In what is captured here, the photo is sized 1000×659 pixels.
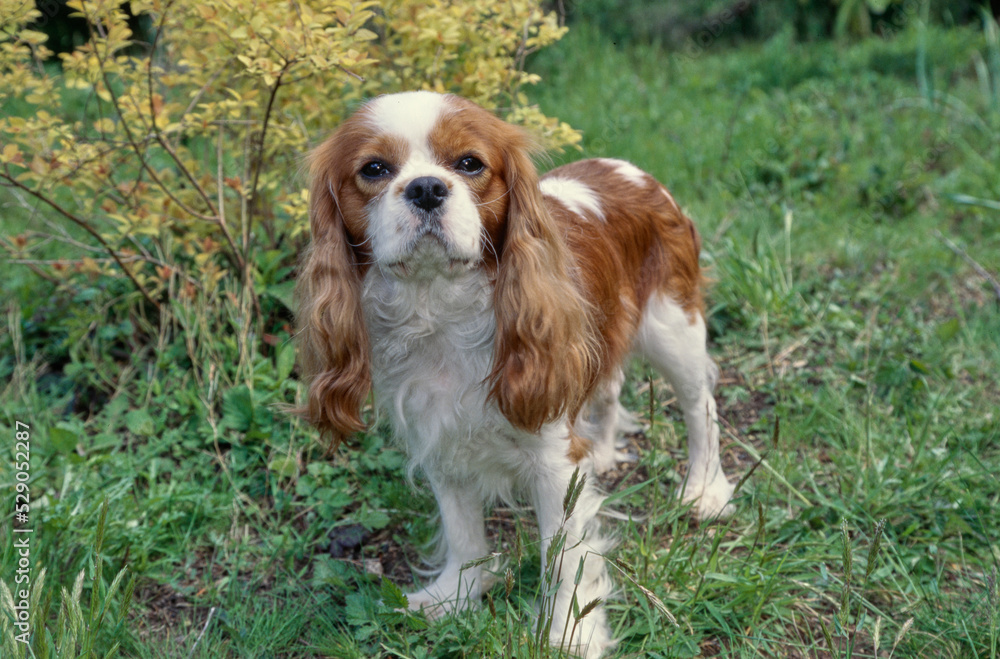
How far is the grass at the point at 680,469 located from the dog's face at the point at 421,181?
675mm

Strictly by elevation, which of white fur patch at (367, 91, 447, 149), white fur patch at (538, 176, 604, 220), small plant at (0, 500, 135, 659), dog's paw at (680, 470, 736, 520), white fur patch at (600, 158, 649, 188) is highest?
white fur patch at (367, 91, 447, 149)

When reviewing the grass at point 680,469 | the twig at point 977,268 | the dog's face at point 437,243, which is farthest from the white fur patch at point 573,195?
the twig at point 977,268

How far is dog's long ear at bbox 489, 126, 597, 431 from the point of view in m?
2.13

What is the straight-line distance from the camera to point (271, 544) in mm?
2834

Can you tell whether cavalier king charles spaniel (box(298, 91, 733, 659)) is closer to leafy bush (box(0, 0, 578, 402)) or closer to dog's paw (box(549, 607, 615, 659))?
dog's paw (box(549, 607, 615, 659))

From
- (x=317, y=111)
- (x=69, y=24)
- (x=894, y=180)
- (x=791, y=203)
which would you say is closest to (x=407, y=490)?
(x=317, y=111)

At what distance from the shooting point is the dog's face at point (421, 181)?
6.42 ft

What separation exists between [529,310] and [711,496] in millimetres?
1220

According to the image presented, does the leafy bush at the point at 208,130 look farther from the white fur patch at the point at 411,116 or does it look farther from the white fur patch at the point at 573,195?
the white fur patch at the point at 411,116

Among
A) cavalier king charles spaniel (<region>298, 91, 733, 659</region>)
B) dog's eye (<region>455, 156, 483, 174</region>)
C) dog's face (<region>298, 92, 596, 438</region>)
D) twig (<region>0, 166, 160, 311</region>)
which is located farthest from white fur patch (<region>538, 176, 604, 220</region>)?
twig (<region>0, 166, 160, 311</region>)

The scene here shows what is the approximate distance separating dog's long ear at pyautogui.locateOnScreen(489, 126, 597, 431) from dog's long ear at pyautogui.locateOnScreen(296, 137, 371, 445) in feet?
1.21

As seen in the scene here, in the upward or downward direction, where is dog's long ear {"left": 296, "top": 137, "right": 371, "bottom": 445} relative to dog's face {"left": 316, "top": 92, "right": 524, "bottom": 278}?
downward

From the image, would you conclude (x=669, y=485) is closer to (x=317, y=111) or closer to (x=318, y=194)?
(x=318, y=194)

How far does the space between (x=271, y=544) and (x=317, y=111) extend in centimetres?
167
